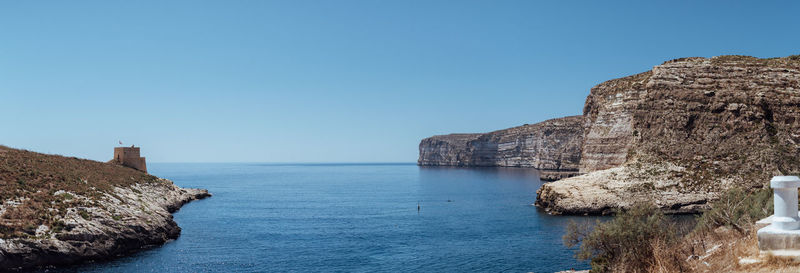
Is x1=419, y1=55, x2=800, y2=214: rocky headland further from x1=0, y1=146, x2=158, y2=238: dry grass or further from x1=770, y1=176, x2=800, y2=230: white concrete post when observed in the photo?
x1=0, y1=146, x2=158, y2=238: dry grass

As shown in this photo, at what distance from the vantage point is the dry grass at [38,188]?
124 feet

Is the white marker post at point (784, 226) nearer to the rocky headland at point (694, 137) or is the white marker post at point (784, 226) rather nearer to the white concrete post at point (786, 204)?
the white concrete post at point (786, 204)

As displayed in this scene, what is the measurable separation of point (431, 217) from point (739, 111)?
144 ft

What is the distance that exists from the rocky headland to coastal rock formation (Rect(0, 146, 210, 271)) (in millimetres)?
49227

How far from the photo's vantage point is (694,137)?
68.6m

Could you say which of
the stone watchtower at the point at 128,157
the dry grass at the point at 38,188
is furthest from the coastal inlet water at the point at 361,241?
the stone watchtower at the point at 128,157

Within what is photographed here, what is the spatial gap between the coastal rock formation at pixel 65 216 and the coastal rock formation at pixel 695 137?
49.3m

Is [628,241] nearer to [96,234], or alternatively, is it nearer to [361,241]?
[361,241]

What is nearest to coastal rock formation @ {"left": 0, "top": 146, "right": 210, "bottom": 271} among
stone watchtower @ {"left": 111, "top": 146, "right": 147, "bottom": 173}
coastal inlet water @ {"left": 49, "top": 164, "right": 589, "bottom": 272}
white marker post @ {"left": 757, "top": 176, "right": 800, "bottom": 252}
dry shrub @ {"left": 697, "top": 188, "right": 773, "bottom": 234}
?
coastal inlet water @ {"left": 49, "top": 164, "right": 589, "bottom": 272}

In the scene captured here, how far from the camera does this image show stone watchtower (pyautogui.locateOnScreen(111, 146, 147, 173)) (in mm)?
86812

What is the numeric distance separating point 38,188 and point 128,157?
45.2 metres

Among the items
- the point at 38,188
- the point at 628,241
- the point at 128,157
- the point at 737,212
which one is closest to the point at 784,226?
the point at 628,241

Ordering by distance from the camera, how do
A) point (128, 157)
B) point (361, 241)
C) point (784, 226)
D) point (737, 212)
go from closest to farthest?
1. point (784, 226)
2. point (737, 212)
3. point (361, 241)
4. point (128, 157)

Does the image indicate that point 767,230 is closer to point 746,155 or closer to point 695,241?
point 695,241
